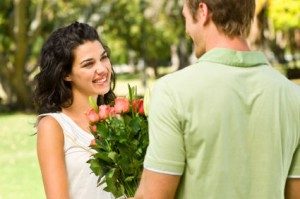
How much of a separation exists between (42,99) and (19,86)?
26309 millimetres

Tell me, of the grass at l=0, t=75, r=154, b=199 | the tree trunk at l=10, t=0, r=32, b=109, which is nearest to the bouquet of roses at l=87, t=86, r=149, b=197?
the grass at l=0, t=75, r=154, b=199

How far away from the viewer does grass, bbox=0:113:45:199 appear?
11148mm

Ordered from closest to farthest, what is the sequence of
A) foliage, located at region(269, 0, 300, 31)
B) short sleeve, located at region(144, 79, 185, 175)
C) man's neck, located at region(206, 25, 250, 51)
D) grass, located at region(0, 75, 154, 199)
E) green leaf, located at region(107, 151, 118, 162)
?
short sleeve, located at region(144, 79, 185, 175) < man's neck, located at region(206, 25, 250, 51) < green leaf, located at region(107, 151, 118, 162) < grass, located at region(0, 75, 154, 199) < foliage, located at region(269, 0, 300, 31)

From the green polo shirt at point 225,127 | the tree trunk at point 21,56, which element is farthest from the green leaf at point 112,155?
the tree trunk at point 21,56

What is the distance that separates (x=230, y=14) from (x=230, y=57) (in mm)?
126

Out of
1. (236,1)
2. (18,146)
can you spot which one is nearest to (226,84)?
(236,1)

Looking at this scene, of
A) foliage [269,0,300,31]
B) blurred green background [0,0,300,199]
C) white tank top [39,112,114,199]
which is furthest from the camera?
foliage [269,0,300,31]

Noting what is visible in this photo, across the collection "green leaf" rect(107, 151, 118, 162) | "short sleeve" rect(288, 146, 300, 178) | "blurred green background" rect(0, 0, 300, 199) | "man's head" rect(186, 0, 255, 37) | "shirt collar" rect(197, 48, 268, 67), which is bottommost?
"blurred green background" rect(0, 0, 300, 199)

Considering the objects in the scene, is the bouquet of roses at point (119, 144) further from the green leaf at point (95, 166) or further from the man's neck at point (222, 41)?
the man's neck at point (222, 41)

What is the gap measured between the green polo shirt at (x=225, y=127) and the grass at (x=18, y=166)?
7329mm

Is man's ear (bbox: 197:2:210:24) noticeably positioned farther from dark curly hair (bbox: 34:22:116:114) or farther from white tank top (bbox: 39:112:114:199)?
dark curly hair (bbox: 34:22:116:114)

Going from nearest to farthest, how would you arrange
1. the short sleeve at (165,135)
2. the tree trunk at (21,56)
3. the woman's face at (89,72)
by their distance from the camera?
the short sleeve at (165,135) < the woman's face at (89,72) < the tree trunk at (21,56)

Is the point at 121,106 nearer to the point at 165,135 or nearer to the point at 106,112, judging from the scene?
the point at 106,112

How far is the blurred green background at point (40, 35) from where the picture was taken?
14.3 metres
